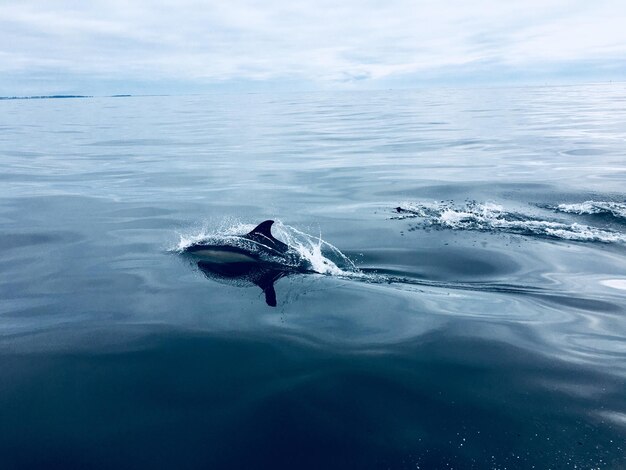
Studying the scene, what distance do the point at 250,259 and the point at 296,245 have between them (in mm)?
1532

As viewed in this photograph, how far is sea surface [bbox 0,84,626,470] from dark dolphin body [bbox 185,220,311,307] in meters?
0.32

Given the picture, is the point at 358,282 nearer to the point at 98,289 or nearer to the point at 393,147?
the point at 98,289

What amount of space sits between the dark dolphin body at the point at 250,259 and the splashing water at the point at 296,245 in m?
0.04

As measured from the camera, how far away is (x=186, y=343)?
718cm

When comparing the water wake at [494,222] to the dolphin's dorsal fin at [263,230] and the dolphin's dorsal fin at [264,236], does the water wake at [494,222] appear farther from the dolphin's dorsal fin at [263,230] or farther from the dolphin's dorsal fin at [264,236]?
the dolphin's dorsal fin at [263,230]

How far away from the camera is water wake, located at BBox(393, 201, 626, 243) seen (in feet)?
39.4

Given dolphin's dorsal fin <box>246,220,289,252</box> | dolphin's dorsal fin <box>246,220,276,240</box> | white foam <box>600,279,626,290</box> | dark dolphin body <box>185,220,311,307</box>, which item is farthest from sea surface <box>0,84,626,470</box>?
dolphin's dorsal fin <box>246,220,276,240</box>

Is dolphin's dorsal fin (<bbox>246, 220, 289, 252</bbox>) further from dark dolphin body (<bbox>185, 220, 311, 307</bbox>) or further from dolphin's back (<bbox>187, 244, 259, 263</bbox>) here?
dolphin's back (<bbox>187, 244, 259, 263</bbox>)

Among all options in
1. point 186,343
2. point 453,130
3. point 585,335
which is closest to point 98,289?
point 186,343

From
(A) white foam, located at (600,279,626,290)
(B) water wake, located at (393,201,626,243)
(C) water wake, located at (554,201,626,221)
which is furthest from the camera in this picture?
(C) water wake, located at (554,201,626,221)

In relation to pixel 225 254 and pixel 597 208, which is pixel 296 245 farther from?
pixel 597 208

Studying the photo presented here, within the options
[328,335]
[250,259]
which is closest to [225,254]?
[250,259]

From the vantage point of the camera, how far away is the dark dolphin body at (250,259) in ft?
32.2

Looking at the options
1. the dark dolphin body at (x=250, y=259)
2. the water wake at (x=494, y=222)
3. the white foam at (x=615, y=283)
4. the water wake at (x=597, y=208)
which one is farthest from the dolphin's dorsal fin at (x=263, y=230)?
the water wake at (x=597, y=208)
